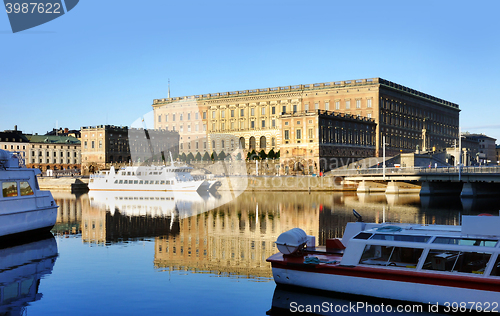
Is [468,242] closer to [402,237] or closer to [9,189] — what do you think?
[402,237]

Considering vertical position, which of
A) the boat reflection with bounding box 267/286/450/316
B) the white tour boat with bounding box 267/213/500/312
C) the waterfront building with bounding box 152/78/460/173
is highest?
the waterfront building with bounding box 152/78/460/173

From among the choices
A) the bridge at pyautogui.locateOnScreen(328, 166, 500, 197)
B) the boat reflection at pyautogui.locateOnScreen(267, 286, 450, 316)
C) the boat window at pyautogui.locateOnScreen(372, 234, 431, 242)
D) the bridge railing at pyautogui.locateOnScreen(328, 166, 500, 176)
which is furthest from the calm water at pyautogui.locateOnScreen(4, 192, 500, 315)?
the bridge railing at pyautogui.locateOnScreen(328, 166, 500, 176)

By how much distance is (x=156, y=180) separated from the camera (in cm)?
8506

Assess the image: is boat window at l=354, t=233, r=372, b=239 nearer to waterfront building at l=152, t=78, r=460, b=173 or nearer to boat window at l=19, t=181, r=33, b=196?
boat window at l=19, t=181, r=33, b=196

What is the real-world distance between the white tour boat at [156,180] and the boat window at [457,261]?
6504 centimetres

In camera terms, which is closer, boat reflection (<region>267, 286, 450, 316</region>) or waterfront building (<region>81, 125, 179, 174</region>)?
boat reflection (<region>267, 286, 450, 316</region>)

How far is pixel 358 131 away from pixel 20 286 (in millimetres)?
98982

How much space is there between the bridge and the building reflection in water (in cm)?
1206

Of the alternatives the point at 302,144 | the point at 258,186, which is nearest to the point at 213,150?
the point at 302,144

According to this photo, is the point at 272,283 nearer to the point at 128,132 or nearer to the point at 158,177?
the point at 158,177

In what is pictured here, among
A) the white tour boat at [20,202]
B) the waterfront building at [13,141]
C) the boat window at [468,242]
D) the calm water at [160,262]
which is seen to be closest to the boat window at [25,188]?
the white tour boat at [20,202]

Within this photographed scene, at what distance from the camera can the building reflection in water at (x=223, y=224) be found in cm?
2700

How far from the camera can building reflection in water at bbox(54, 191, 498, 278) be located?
27.0 m

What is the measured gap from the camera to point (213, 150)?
13425cm
